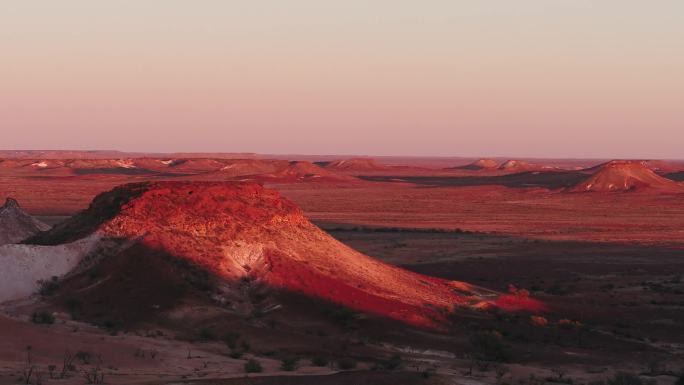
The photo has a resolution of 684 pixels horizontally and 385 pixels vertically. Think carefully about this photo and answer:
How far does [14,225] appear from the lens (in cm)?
3934

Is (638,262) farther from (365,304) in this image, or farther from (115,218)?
(115,218)

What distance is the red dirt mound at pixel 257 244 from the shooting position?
105ft

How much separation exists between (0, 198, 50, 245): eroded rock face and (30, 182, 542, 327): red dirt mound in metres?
2.77

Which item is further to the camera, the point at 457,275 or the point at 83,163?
the point at 83,163

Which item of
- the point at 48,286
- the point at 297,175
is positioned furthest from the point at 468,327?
the point at 297,175

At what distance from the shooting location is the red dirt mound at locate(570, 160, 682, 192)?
4683 inches

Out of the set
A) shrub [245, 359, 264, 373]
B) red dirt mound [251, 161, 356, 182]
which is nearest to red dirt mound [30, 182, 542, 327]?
shrub [245, 359, 264, 373]

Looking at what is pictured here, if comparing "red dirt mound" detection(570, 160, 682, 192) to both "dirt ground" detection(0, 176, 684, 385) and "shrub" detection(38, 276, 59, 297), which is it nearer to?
"dirt ground" detection(0, 176, 684, 385)

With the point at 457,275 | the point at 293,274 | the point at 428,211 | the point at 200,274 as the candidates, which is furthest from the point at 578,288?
the point at 428,211

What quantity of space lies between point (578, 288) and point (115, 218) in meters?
20.1

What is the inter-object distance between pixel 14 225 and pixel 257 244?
36.5 feet

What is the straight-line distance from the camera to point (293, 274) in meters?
32.6

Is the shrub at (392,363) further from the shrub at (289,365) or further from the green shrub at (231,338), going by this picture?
the green shrub at (231,338)

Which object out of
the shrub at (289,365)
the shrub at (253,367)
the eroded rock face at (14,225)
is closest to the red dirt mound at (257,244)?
the eroded rock face at (14,225)
